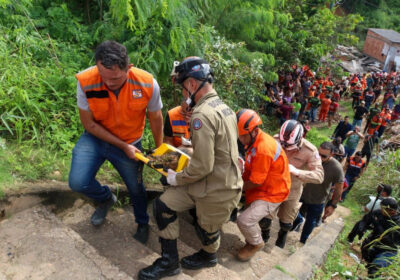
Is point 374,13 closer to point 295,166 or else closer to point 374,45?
point 374,45

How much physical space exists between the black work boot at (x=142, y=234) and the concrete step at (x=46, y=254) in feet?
2.32

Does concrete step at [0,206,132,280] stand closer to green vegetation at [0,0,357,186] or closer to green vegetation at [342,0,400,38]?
green vegetation at [0,0,357,186]

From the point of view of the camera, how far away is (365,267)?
3988mm

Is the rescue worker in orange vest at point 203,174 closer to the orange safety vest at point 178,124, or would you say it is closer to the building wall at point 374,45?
the orange safety vest at point 178,124

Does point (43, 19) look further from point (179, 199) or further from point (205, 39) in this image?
point (179, 199)

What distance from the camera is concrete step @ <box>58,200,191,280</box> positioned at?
270cm

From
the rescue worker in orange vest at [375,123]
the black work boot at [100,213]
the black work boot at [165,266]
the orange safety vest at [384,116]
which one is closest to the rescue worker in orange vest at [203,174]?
the black work boot at [165,266]

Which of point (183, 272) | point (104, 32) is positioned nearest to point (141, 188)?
point (183, 272)

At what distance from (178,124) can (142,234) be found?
1332 mm

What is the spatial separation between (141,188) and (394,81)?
2331 cm

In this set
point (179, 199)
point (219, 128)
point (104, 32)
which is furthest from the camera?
point (104, 32)

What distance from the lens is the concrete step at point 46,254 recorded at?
2.20m

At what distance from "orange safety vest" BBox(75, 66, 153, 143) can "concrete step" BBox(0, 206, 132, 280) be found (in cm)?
106

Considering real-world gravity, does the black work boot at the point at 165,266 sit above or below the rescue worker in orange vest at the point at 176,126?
below
